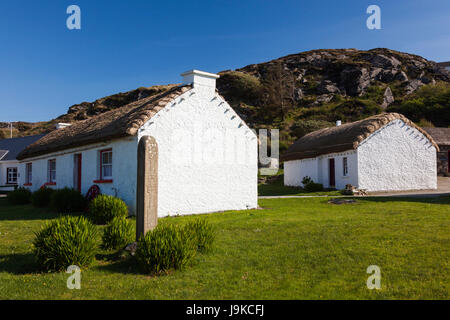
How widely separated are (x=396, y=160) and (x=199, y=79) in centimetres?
1467

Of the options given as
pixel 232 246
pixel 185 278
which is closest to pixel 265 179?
pixel 232 246

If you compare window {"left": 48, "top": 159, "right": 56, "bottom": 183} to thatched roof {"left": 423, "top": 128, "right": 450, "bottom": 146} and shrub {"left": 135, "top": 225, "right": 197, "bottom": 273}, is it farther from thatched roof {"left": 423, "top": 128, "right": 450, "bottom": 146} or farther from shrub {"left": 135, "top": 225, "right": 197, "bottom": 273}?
thatched roof {"left": 423, "top": 128, "right": 450, "bottom": 146}

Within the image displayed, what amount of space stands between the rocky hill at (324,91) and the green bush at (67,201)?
105 ft

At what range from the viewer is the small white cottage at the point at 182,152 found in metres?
12.0

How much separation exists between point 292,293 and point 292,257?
1810 mm

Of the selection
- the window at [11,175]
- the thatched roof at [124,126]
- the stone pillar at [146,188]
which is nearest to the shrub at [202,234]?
the stone pillar at [146,188]

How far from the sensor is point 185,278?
5.63 meters

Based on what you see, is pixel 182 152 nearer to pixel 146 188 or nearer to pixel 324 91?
pixel 146 188

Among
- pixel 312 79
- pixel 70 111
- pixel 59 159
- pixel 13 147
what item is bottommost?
pixel 59 159

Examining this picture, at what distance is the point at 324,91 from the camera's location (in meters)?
64.6

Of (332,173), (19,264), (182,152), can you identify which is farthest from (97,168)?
(332,173)

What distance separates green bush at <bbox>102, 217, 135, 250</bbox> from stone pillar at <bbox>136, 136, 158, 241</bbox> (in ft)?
2.34

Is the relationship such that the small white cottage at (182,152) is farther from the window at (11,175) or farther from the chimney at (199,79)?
the window at (11,175)
